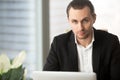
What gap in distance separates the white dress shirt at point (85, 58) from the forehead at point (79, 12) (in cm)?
23

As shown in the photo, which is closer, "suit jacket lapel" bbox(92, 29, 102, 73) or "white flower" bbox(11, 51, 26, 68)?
"white flower" bbox(11, 51, 26, 68)

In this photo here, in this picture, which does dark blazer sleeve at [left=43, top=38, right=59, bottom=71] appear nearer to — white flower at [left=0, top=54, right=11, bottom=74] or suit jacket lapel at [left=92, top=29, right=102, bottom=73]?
suit jacket lapel at [left=92, top=29, right=102, bottom=73]

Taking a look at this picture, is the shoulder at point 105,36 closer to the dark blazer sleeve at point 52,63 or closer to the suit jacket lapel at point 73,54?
the suit jacket lapel at point 73,54

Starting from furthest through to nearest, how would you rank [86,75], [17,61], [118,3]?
1. [118,3]
2. [86,75]
3. [17,61]

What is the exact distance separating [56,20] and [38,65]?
64cm

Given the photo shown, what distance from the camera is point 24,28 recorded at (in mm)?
3486

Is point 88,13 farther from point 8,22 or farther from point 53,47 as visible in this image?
point 8,22

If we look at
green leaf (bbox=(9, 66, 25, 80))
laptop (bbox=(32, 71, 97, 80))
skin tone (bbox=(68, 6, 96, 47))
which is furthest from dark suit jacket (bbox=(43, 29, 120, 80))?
green leaf (bbox=(9, 66, 25, 80))

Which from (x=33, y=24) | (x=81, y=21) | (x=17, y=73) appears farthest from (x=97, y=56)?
(x=33, y=24)

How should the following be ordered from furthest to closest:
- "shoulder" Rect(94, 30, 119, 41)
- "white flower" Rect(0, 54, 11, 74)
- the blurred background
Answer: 1. the blurred background
2. "shoulder" Rect(94, 30, 119, 41)
3. "white flower" Rect(0, 54, 11, 74)

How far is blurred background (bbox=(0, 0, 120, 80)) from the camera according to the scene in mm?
3385

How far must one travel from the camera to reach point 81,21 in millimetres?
1986

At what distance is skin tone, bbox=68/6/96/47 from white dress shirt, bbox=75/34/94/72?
81mm

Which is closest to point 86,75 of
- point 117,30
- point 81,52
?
point 81,52
